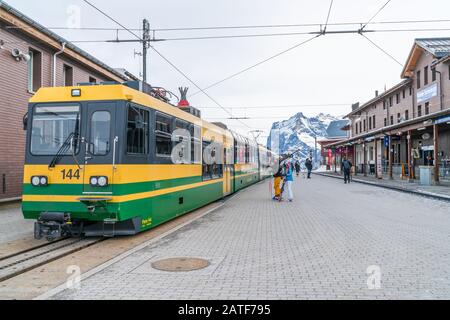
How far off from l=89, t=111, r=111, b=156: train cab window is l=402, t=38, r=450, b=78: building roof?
95.2 feet

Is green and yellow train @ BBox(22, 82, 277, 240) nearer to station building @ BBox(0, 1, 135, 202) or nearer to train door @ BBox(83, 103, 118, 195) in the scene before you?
train door @ BBox(83, 103, 118, 195)

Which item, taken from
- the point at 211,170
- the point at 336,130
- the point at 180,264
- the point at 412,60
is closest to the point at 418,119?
the point at 412,60

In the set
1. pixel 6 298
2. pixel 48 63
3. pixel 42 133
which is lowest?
pixel 6 298

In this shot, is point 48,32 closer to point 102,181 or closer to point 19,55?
point 19,55

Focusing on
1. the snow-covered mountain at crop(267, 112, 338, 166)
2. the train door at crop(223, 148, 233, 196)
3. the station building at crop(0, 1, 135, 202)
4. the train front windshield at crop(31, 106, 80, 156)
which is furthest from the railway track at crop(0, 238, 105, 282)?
the snow-covered mountain at crop(267, 112, 338, 166)

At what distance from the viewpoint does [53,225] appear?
789 cm

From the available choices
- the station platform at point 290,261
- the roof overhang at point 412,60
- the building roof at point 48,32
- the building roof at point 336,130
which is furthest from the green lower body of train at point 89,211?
the building roof at point 336,130

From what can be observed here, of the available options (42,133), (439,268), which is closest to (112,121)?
(42,133)

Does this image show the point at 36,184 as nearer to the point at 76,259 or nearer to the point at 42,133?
the point at 42,133

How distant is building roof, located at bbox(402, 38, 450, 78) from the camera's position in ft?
104

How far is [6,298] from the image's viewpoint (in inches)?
194

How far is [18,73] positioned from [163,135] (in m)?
9.12

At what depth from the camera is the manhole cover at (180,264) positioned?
6.22 meters
